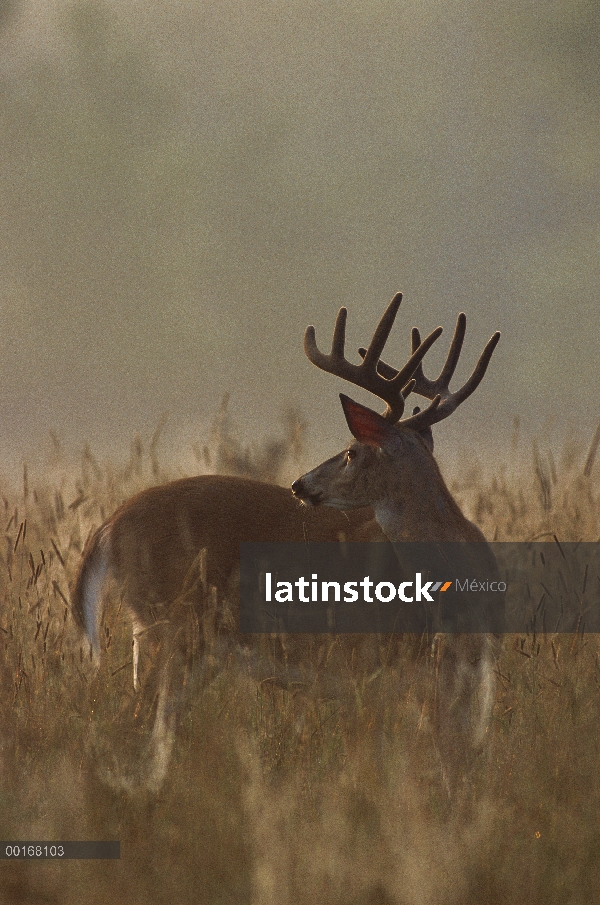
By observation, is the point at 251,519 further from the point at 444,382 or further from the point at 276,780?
the point at 276,780

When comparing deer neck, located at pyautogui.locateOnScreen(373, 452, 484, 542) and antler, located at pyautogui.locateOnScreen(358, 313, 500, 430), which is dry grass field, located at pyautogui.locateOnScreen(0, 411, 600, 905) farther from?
antler, located at pyautogui.locateOnScreen(358, 313, 500, 430)

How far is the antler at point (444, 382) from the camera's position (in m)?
4.17

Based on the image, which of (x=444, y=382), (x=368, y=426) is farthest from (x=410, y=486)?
(x=444, y=382)

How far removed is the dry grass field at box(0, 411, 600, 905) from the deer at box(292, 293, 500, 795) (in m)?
0.10

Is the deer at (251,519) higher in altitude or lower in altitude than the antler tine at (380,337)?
lower

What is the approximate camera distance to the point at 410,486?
3.96m

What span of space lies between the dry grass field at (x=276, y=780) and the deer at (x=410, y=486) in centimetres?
10

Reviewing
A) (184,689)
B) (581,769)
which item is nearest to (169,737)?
(184,689)

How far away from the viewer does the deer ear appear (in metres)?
3.92

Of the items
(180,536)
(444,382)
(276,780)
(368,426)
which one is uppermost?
(444,382)

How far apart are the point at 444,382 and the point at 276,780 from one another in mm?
1937

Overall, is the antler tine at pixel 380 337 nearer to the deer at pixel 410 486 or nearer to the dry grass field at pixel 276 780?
the deer at pixel 410 486

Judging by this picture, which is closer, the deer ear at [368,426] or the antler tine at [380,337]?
the deer ear at [368,426]

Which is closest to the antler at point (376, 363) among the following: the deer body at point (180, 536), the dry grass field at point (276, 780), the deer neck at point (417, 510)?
the deer neck at point (417, 510)
